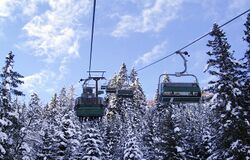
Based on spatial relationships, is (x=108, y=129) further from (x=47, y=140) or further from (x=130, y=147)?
(x=47, y=140)

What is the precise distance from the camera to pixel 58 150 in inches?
1889

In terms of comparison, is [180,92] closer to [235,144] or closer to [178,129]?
[235,144]

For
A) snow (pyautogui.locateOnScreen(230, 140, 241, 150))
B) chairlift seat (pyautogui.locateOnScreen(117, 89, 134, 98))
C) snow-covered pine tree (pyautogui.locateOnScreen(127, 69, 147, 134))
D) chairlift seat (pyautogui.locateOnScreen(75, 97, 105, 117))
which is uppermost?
snow-covered pine tree (pyautogui.locateOnScreen(127, 69, 147, 134))

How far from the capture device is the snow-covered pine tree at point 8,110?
115ft

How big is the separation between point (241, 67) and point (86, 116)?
14.1 m

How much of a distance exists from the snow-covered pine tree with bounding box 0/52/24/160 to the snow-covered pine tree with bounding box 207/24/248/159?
16894 mm

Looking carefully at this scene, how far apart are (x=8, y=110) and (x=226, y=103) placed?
18298 millimetres

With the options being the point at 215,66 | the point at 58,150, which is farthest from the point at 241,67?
the point at 58,150

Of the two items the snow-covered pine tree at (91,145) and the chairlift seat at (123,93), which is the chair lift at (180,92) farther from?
the snow-covered pine tree at (91,145)

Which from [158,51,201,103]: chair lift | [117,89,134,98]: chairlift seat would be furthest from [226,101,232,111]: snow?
[158,51,201,103]: chair lift

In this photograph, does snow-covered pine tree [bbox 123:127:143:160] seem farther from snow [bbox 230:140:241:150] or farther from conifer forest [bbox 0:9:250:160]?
snow [bbox 230:140:241:150]

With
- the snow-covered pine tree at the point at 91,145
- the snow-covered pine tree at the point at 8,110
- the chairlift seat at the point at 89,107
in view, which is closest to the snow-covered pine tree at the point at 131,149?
the snow-covered pine tree at the point at 91,145

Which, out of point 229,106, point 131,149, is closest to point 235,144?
point 229,106

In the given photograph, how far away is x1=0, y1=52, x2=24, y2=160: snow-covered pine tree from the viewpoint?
35.1 meters
